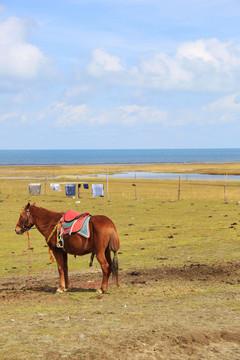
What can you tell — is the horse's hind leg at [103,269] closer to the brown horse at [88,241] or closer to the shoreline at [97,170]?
the brown horse at [88,241]

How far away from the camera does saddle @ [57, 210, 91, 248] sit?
396 inches

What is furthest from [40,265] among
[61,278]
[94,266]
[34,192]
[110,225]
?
[34,192]

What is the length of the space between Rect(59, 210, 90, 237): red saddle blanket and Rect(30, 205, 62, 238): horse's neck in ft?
1.21

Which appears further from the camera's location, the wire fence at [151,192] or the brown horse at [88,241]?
the wire fence at [151,192]

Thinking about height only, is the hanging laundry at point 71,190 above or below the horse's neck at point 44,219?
below

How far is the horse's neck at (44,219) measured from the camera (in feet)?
35.0

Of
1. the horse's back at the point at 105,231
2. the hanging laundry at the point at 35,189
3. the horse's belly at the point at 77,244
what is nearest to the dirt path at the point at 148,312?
the horse's belly at the point at 77,244

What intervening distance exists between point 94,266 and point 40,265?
1.84 m

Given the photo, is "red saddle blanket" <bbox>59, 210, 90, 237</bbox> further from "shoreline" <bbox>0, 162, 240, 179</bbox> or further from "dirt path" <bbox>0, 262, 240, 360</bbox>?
"shoreline" <bbox>0, 162, 240, 179</bbox>

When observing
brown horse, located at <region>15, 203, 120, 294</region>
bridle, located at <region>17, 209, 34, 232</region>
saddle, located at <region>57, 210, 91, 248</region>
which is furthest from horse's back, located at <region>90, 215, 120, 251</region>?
bridle, located at <region>17, 209, 34, 232</region>

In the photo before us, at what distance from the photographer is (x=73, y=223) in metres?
10.2

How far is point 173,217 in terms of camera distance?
83.0 feet

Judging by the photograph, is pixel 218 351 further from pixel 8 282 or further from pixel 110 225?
pixel 8 282

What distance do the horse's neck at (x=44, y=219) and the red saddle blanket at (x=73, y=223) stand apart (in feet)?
1.21
